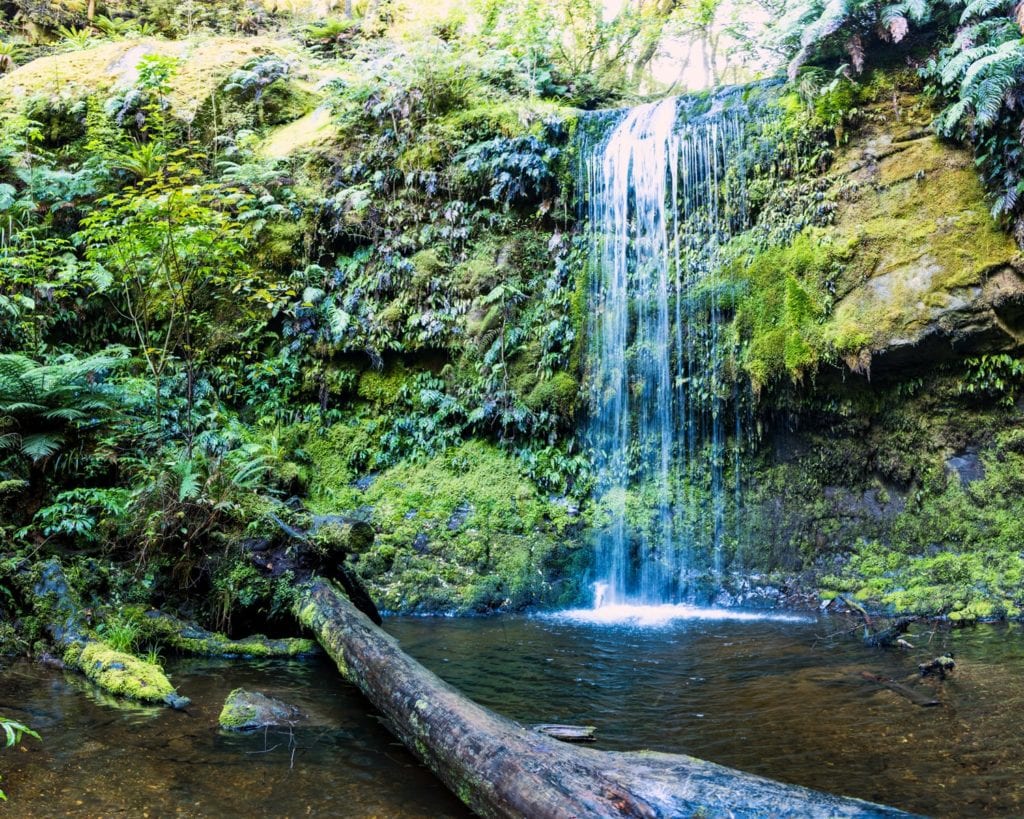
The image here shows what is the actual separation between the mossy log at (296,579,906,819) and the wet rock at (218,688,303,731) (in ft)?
2.25

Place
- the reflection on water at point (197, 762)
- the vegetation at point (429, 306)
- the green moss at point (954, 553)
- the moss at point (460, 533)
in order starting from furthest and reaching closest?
the moss at point (460, 533)
the green moss at point (954, 553)
the vegetation at point (429, 306)
the reflection on water at point (197, 762)

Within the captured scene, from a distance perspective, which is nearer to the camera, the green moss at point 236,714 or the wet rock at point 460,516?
the green moss at point 236,714

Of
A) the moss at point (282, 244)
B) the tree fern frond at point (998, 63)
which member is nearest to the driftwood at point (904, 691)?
the tree fern frond at point (998, 63)

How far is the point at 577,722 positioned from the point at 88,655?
3.17 meters

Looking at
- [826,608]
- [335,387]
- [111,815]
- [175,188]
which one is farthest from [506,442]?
[111,815]

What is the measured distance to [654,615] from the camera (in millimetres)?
7922

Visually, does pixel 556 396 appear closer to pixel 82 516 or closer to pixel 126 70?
pixel 82 516

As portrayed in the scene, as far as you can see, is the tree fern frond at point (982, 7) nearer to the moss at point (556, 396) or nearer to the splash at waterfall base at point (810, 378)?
the splash at waterfall base at point (810, 378)

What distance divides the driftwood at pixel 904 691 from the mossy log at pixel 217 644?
13.3ft

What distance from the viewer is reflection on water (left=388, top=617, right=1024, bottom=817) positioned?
10.5ft

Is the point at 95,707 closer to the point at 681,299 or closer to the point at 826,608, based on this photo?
the point at 826,608

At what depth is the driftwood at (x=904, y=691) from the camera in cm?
416

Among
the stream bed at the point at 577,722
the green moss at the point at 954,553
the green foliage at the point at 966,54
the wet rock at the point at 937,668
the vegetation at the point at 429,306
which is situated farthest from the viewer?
the green foliage at the point at 966,54

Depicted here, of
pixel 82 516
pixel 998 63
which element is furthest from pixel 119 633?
pixel 998 63
